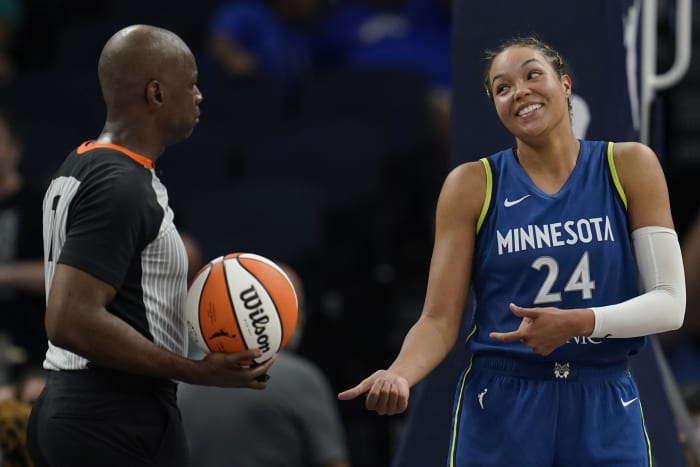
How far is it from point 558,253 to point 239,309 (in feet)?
2.87

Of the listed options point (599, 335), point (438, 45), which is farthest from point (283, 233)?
point (599, 335)

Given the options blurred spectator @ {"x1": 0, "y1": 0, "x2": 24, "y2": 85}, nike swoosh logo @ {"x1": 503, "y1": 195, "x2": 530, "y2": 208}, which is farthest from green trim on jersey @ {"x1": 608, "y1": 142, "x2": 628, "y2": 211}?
blurred spectator @ {"x1": 0, "y1": 0, "x2": 24, "y2": 85}

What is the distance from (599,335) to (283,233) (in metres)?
3.84

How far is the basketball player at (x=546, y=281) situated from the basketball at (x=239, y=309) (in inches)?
12.8

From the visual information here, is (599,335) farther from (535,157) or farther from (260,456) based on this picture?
(260,456)

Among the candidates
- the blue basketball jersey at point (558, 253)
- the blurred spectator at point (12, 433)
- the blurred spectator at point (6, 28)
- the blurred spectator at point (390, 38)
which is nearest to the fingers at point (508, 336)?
the blue basketball jersey at point (558, 253)

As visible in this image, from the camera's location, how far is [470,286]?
3.59m

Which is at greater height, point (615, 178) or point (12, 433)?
point (615, 178)

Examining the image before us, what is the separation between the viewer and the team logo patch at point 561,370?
328 centimetres

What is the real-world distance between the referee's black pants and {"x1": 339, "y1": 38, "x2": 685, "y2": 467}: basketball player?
0.54 meters

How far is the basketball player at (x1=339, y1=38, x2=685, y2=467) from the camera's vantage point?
3.24 meters

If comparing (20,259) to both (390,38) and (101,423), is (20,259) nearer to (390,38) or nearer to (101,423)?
(101,423)

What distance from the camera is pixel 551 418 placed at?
3.24 m

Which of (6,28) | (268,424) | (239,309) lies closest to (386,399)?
(239,309)
